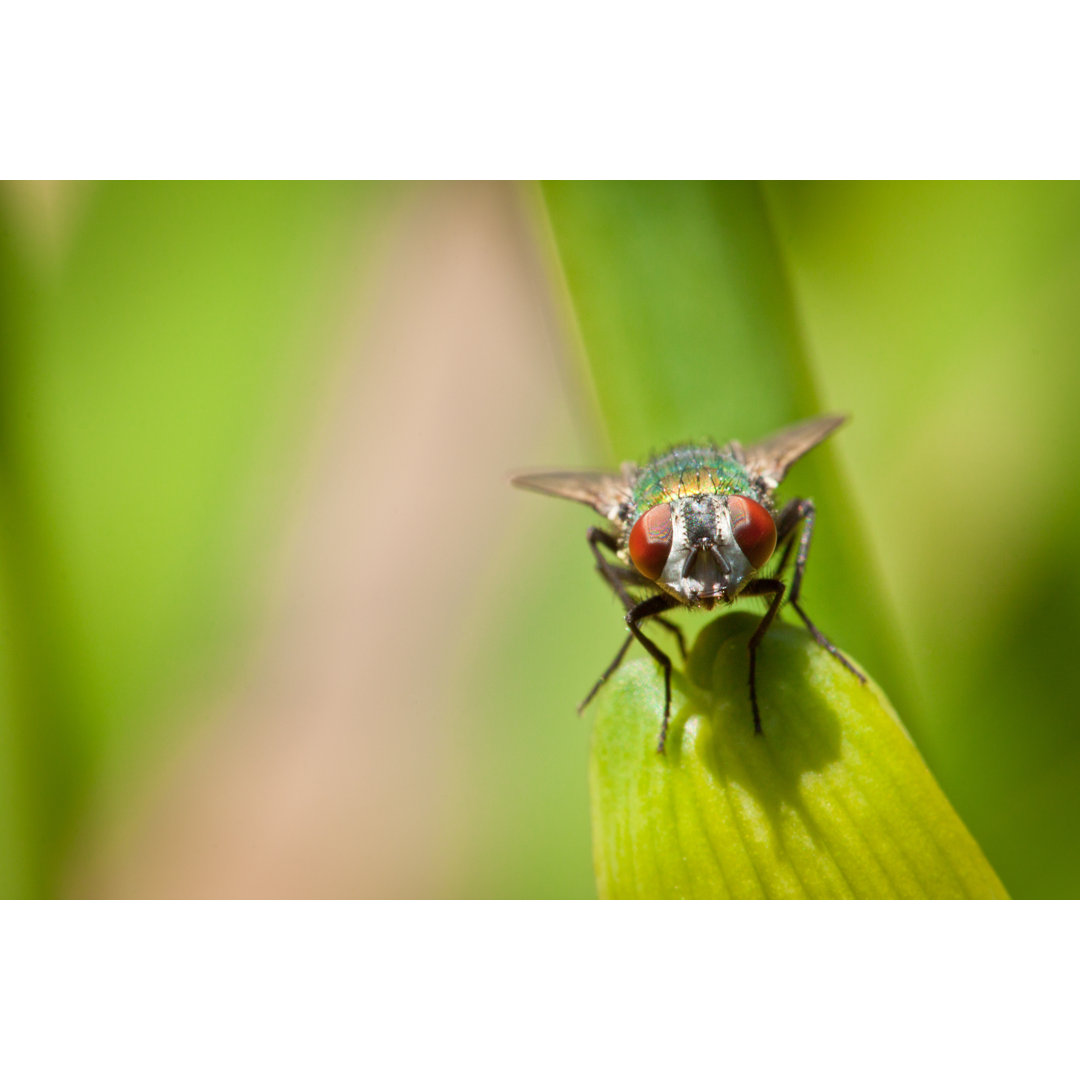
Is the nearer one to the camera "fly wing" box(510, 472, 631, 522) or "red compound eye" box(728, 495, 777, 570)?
"red compound eye" box(728, 495, 777, 570)

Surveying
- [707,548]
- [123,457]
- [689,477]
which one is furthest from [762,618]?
[123,457]

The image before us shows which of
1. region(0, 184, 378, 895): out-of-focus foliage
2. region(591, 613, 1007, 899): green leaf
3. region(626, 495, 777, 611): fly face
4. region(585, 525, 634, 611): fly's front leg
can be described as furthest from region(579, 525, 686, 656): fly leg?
region(0, 184, 378, 895): out-of-focus foliage

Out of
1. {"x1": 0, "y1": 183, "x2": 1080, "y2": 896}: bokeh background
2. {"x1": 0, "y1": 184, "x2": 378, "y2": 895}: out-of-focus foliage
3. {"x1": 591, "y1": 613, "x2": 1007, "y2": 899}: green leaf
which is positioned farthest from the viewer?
{"x1": 0, "y1": 184, "x2": 378, "y2": 895}: out-of-focus foliage

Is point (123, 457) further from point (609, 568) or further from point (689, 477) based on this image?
point (689, 477)

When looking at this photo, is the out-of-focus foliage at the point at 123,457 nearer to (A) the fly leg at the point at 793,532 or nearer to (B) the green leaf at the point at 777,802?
(A) the fly leg at the point at 793,532

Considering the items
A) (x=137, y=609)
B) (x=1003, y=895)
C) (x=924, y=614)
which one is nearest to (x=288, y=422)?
Result: (x=137, y=609)

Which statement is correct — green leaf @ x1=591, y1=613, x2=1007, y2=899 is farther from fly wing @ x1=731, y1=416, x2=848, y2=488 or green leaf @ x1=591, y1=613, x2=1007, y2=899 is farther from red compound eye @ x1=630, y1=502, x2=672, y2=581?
fly wing @ x1=731, y1=416, x2=848, y2=488

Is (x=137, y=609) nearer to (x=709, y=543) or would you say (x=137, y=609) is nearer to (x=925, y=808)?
(x=709, y=543)
